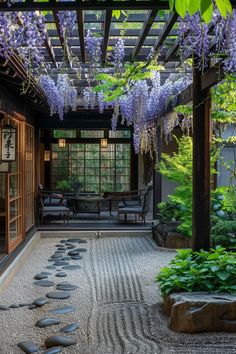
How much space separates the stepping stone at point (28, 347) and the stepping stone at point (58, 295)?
117 centimetres

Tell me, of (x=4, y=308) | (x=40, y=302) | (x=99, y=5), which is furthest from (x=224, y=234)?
(x=99, y=5)

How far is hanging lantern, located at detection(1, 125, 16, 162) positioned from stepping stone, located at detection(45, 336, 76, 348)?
262 centimetres

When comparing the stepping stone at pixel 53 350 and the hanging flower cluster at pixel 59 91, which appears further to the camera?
the hanging flower cluster at pixel 59 91

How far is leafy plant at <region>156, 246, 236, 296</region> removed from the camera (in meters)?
3.76

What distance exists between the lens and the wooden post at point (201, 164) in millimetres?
4180

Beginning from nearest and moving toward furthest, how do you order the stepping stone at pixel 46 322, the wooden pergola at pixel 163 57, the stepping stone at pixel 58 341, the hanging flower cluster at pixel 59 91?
1. the stepping stone at pixel 58 341
2. the wooden pergola at pixel 163 57
3. the stepping stone at pixel 46 322
4. the hanging flower cluster at pixel 59 91

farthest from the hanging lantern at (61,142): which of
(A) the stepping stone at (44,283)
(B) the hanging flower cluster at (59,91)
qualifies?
(A) the stepping stone at (44,283)

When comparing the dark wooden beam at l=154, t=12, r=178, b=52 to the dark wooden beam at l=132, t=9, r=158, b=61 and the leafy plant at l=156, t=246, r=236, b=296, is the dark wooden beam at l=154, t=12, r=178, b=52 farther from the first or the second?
the leafy plant at l=156, t=246, r=236, b=296

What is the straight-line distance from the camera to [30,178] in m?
8.21

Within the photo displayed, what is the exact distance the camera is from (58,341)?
11.3ft

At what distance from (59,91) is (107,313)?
398cm

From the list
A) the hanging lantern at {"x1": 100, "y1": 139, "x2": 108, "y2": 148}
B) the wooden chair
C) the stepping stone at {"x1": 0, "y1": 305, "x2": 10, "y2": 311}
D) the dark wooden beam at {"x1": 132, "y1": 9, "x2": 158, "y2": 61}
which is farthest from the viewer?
the hanging lantern at {"x1": 100, "y1": 139, "x2": 108, "y2": 148}

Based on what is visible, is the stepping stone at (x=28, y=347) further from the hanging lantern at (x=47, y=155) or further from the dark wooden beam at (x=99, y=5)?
the hanging lantern at (x=47, y=155)

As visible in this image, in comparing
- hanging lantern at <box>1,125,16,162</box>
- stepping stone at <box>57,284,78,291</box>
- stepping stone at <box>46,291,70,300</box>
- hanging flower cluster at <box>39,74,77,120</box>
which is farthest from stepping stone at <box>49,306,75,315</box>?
hanging flower cluster at <box>39,74,77,120</box>
